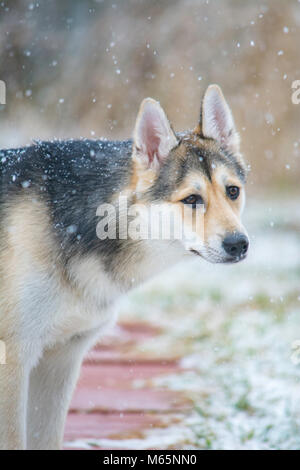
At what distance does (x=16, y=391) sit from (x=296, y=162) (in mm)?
8056

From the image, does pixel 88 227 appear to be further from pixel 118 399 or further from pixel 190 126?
pixel 190 126

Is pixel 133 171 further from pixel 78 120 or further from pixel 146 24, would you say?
pixel 146 24

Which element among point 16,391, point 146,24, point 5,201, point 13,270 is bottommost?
point 16,391

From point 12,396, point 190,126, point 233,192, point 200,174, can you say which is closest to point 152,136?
point 200,174

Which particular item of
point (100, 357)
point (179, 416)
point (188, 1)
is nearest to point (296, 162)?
point (188, 1)

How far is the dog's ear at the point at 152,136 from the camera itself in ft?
8.42

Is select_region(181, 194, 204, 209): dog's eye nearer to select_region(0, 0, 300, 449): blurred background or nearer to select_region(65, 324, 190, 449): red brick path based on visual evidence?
select_region(65, 324, 190, 449): red brick path

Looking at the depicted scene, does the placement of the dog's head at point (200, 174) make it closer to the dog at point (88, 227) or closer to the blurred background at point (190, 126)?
the dog at point (88, 227)

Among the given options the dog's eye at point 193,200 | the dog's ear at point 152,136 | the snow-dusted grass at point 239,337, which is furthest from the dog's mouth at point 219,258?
the snow-dusted grass at point 239,337

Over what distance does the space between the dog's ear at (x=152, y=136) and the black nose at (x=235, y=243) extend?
501mm

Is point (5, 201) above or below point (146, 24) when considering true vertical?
below

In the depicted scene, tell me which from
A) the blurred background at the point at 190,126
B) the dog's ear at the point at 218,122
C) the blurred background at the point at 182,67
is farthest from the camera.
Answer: the blurred background at the point at 182,67

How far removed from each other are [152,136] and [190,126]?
265 inches

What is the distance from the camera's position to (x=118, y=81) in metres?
9.54
